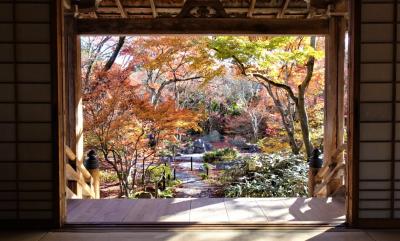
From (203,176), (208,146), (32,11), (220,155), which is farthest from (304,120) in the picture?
(208,146)

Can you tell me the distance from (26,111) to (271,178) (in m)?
5.61

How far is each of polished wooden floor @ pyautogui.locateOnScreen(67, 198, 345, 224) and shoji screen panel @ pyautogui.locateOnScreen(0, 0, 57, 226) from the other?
0.44 meters

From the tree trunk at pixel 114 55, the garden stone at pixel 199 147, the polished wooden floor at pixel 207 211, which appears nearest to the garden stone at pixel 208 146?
the garden stone at pixel 199 147

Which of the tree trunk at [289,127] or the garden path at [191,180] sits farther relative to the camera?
the garden path at [191,180]

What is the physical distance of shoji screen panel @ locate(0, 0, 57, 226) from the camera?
134 inches

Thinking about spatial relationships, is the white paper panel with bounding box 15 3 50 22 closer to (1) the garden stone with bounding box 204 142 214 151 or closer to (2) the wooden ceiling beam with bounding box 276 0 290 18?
(2) the wooden ceiling beam with bounding box 276 0 290 18

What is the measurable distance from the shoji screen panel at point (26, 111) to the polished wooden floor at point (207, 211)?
444 millimetres

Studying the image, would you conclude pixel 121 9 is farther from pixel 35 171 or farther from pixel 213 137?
pixel 213 137

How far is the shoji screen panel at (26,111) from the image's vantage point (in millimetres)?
3402

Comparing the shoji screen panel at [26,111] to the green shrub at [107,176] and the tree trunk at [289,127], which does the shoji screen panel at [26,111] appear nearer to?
the green shrub at [107,176]

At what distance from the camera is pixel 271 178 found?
8.04 meters

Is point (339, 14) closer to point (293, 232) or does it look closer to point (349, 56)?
point (349, 56)

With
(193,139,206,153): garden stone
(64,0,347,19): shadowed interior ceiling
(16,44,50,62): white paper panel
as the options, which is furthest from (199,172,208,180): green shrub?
(16,44,50,62): white paper panel

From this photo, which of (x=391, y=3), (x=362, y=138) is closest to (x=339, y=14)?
(x=391, y=3)
